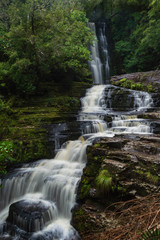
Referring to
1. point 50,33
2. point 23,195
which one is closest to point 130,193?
point 23,195

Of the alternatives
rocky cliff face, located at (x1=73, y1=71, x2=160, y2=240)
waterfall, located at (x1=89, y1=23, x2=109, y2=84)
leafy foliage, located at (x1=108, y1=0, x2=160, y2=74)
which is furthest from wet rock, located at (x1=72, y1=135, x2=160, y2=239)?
leafy foliage, located at (x1=108, y1=0, x2=160, y2=74)

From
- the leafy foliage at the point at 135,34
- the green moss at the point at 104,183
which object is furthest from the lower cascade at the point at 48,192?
the leafy foliage at the point at 135,34

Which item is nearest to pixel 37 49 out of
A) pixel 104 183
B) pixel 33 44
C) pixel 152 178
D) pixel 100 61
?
pixel 33 44

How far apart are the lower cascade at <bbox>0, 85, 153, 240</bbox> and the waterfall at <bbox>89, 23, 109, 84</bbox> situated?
45.2 feet

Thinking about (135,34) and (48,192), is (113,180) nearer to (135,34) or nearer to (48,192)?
(48,192)

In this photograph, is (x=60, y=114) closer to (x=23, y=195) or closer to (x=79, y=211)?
(x=23, y=195)

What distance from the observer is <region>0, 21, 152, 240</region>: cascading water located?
189 inches

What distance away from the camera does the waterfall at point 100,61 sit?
2258 cm

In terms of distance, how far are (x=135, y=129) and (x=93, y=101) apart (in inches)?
244

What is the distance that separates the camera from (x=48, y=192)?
597 cm

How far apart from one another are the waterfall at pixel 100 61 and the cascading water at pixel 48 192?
13715 mm

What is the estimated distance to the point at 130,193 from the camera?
4.65 m

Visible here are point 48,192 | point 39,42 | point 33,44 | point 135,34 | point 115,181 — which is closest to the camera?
point 115,181

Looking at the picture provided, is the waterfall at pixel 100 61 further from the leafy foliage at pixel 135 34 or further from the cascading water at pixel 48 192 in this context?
the cascading water at pixel 48 192
